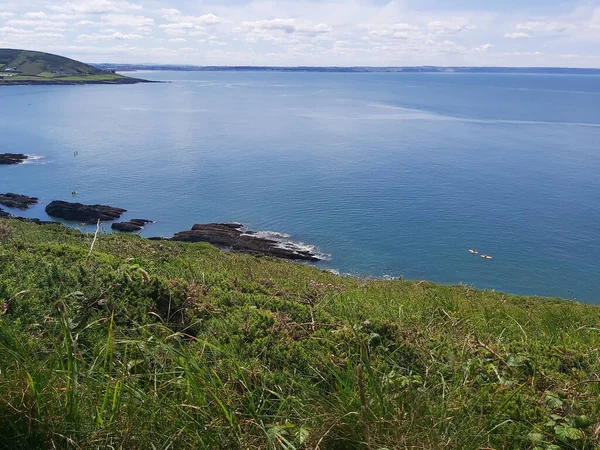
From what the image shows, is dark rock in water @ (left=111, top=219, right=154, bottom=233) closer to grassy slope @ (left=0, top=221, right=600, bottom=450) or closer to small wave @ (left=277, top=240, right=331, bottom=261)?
small wave @ (left=277, top=240, right=331, bottom=261)

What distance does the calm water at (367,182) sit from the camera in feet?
129

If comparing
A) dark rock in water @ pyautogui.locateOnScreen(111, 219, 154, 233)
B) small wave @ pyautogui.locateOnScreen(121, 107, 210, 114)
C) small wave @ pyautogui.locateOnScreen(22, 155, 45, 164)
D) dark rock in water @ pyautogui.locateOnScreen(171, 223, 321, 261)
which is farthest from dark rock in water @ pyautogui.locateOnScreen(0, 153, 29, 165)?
small wave @ pyautogui.locateOnScreen(121, 107, 210, 114)

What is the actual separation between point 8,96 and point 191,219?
13252cm

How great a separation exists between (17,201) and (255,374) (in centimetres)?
5604

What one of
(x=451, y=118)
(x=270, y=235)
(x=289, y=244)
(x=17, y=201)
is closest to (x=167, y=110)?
(x=451, y=118)

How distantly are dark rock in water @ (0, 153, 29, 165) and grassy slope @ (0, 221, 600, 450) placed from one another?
72.5m

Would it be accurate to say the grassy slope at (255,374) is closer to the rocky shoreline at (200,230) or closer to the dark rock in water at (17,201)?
the rocky shoreline at (200,230)

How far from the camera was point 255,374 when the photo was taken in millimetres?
3406

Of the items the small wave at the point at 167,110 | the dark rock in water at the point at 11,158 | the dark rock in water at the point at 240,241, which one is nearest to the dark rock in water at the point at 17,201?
the dark rock in water at the point at 11,158

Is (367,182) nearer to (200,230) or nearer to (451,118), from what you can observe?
(200,230)

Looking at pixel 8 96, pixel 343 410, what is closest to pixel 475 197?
pixel 343 410

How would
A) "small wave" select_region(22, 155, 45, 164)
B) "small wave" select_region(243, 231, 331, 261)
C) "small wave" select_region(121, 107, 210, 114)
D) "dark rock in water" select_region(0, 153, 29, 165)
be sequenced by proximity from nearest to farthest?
"small wave" select_region(243, 231, 331, 261) → "dark rock in water" select_region(0, 153, 29, 165) → "small wave" select_region(22, 155, 45, 164) → "small wave" select_region(121, 107, 210, 114)

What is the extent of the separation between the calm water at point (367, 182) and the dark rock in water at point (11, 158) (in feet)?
11.2

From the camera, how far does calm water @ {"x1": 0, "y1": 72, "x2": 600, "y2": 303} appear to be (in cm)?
3947
